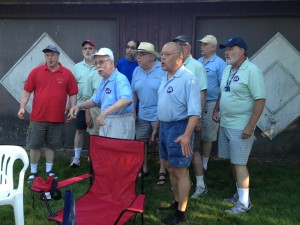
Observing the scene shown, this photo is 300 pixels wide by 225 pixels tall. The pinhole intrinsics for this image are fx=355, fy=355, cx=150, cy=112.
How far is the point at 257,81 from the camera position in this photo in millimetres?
3637

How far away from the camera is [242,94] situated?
12.4ft

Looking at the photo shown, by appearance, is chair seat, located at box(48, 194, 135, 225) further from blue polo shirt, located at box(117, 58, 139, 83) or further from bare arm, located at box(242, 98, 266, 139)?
blue polo shirt, located at box(117, 58, 139, 83)

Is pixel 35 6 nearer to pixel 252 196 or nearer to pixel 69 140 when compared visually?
pixel 69 140

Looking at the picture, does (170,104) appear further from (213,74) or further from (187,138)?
(213,74)

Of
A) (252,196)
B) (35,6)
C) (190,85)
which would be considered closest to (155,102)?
(190,85)

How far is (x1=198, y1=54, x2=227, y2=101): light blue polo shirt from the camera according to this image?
4.66 meters

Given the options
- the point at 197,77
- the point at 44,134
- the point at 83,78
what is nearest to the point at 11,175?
the point at 44,134

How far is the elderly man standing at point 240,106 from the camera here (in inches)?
144

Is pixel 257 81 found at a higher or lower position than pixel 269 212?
higher

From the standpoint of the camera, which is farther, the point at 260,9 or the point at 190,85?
the point at 260,9

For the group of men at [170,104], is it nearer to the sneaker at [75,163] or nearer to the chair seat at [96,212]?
the sneaker at [75,163]

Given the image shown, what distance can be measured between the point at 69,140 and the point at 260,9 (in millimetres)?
4014

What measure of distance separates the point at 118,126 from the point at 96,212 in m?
1.06

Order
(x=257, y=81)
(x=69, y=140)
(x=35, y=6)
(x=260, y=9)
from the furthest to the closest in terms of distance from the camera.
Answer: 1. (x=69, y=140)
2. (x=35, y=6)
3. (x=260, y=9)
4. (x=257, y=81)
